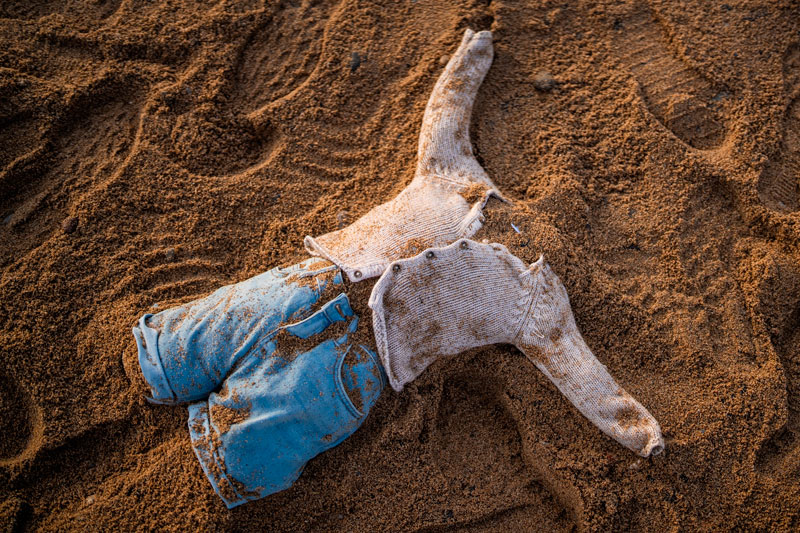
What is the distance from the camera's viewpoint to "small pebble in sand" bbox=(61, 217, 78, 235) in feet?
7.50

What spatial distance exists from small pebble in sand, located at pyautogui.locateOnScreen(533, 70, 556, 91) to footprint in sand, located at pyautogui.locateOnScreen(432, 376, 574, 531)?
5.05ft

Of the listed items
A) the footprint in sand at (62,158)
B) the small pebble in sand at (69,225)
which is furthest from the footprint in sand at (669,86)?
the small pebble in sand at (69,225)

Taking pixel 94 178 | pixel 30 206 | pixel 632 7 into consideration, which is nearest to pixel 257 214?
pixel 94 178

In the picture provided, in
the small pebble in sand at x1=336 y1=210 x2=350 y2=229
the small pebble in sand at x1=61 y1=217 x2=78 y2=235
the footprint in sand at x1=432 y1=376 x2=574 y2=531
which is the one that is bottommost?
the footprint in sand at x1=432 y1=376 x2=574 y2=531

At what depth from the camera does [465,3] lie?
9.05 ft

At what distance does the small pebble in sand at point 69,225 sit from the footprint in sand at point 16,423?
0.66 meters

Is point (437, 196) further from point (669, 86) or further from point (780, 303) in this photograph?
point (780, 303)

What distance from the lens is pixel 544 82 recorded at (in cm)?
261

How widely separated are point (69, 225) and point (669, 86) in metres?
3.01

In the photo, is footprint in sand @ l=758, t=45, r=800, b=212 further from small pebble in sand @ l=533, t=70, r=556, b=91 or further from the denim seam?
the denim seam

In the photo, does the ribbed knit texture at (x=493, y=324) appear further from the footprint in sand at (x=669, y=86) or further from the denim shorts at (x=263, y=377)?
the footprint in sand at (x=669, y=86)

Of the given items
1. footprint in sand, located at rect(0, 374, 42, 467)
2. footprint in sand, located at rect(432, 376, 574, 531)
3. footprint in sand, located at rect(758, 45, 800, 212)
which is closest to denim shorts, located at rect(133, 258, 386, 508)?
footprint in sand, located at rect(432, 376, 574, 531)

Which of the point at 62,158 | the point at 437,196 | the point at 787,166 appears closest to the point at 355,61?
the point at 437,196

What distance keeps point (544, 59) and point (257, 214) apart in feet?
5.61
